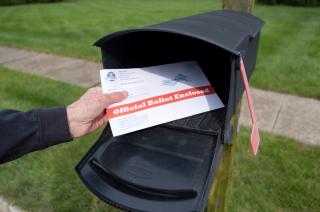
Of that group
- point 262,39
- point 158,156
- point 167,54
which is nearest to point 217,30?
point 167,54

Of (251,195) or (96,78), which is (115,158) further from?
(96,78)

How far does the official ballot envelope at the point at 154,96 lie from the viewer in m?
1.28

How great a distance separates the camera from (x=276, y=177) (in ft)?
8.90

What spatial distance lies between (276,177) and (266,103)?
1455mm

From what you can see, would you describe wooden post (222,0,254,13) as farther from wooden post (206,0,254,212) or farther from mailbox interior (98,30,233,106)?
mailbox interior (98,30,233,106)

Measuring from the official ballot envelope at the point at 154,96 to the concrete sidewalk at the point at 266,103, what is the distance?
2186mm

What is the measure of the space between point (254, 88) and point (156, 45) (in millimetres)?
3094

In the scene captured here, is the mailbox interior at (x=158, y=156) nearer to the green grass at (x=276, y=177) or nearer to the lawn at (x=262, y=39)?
the green grass at (x=276, y=177)

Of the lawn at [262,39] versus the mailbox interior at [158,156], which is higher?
the mailbox interior at [158,156]

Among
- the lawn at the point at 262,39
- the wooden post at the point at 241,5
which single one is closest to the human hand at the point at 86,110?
the wooden post at the point at 241,5

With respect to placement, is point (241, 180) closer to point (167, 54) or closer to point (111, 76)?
point (167, 54)

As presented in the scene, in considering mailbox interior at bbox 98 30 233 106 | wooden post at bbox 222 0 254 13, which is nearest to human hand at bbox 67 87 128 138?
mailbox interior at bbox 98 30 233 106

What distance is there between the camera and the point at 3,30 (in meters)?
8.87

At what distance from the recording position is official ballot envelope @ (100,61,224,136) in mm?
1279
